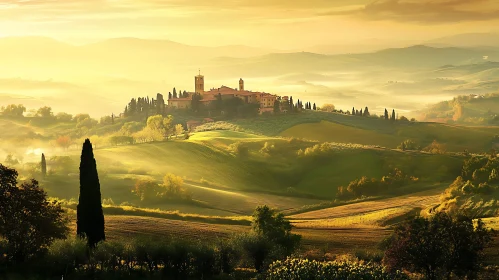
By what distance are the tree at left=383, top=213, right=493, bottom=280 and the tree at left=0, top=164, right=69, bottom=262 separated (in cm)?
2132

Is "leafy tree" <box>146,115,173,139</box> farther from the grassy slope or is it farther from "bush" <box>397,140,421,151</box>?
"bush" <box>397,140,421,151</box>

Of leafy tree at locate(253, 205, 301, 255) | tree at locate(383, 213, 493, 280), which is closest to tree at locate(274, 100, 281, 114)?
leafy tree at locate(253, 205, 301, 255)

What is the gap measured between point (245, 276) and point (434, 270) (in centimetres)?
1157

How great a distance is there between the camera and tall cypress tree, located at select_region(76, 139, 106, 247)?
4197 centimetres

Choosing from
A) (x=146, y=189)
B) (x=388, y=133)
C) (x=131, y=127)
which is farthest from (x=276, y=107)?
(x=146, y=189)

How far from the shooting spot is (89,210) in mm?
42219

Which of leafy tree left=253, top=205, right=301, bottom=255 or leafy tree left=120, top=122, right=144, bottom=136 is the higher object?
leafy tree left=120, top=122, right=144, bottom=136

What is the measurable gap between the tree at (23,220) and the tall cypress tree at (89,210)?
72.1 inches

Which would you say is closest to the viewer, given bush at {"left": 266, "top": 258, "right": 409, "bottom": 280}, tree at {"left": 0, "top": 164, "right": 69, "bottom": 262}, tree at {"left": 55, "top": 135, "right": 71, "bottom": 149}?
bush at {"left": 266, "top": 258, "right": 409, "bottom": 280}

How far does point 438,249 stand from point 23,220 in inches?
985

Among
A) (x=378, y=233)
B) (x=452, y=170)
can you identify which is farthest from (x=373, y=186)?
(x=378, y=233)

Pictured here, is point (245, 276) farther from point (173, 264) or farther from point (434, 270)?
point (434, 270)

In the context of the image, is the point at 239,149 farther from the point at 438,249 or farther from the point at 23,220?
the point at 438,249

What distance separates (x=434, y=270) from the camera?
38.7m
